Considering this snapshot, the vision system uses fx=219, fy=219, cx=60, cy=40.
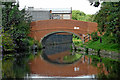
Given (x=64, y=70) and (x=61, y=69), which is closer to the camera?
(x=64, y=70)

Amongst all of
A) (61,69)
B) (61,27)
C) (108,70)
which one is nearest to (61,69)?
(61,69)

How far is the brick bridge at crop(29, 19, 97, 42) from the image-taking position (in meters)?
32.8

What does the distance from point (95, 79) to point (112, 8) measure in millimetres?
11460

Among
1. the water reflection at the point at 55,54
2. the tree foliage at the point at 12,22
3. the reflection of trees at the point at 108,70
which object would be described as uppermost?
the tree foliage at the point at 12,22

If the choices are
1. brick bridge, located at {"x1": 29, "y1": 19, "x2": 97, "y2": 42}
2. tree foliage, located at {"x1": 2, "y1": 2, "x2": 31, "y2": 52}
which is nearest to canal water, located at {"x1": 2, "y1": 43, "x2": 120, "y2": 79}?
tree foliage, located at {"x1": 2, "y1": 2, "x2": 31, "y2": 52}

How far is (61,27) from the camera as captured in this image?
108 feet

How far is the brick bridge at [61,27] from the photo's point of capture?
107 feet

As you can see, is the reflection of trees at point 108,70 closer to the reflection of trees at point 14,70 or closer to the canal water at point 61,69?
the canal water at point 61,69

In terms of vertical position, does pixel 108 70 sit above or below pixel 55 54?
below

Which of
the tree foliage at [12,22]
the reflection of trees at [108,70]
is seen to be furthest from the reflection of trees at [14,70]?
the tree foliage at [12,22]

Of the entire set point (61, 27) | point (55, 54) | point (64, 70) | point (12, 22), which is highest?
point (61, 27)

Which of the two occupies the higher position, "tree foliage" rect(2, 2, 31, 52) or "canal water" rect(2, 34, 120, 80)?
"tree foliage" rect(2, 2, 31, 52)

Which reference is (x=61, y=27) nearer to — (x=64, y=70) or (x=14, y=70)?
(x=64, y=70)

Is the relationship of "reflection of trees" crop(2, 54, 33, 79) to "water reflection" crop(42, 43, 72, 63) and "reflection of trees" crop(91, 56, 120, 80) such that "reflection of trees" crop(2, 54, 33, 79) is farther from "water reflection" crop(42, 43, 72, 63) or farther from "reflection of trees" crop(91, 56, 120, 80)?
"water reflection" crop(42, 43, 72, 63)
